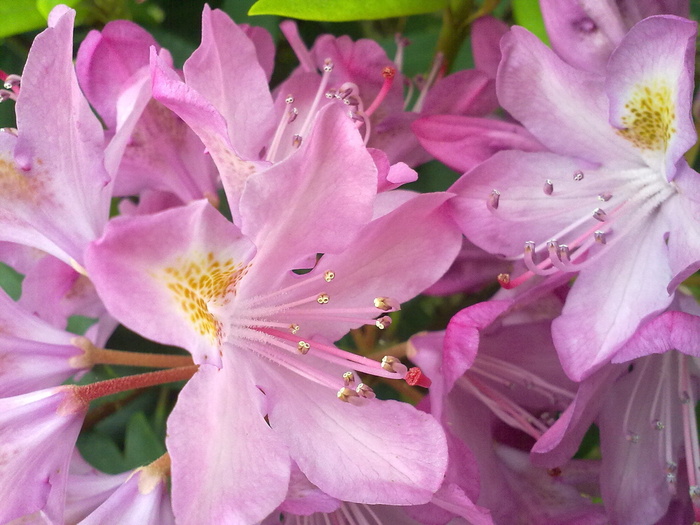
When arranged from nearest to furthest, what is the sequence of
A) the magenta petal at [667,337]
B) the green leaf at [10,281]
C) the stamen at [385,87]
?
Result: 1. the magenta petal at [667,337]
2. the stamen at [385,87]
3. the green leaf at [10,281]

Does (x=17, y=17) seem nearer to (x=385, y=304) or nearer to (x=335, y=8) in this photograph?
(x=335, y=8)

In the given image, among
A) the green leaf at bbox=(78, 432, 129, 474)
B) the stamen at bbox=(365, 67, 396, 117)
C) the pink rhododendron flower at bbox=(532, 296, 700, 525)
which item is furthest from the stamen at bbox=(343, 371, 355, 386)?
the green leaf at bbox=(78, 432, 129, 474)

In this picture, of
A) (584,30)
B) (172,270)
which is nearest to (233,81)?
(172,270)

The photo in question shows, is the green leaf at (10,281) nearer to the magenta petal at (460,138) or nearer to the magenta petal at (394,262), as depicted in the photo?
the magenta petal at (394,262)

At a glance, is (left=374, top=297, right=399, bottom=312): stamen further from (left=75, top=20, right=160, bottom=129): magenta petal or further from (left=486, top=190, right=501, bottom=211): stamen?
(left=75, top=20, right=160, bottom=129): magenta petal

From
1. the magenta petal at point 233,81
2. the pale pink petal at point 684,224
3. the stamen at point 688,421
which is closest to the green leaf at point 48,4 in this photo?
the magenta petal at point 233,81

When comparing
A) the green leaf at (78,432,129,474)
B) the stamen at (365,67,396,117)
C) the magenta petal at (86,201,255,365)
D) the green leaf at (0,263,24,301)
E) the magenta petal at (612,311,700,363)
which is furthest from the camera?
the green leaf at (78,432,129,474)
